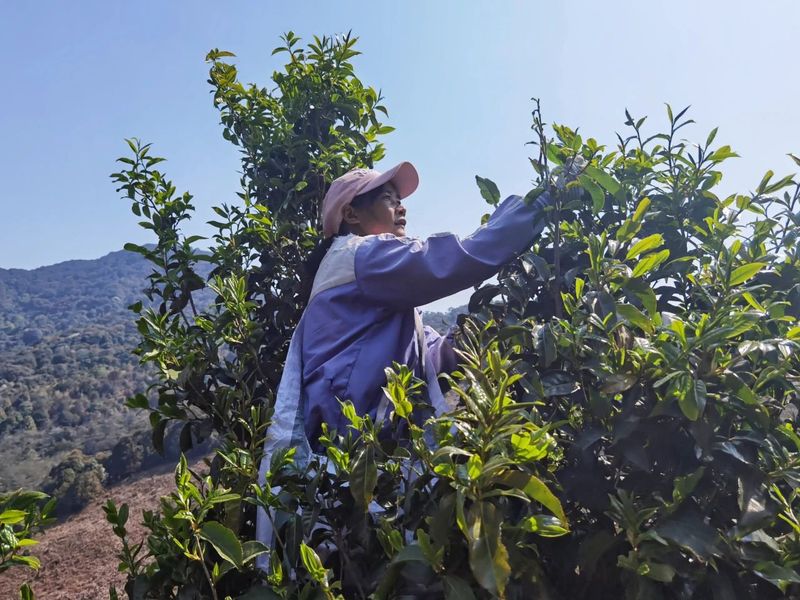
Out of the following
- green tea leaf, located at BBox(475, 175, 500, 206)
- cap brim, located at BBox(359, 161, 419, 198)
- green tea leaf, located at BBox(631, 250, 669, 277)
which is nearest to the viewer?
green tea leaf, located at BBox(631, 250, 669, 277)

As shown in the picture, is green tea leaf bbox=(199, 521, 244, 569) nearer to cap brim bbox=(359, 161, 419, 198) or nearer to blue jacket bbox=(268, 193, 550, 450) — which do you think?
blue jacket bbox=(268, 193, 550, 450)

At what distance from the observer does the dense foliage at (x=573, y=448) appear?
101 centimetres

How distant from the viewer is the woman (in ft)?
5.87

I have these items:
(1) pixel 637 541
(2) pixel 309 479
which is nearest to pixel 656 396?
(1) pixel 637 541

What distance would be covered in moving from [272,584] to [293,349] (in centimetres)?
101

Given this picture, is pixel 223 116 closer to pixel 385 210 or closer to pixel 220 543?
pixel 385 210

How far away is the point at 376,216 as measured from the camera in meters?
2.43

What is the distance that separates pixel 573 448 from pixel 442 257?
0.76 m

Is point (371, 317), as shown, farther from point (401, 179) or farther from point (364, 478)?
point (364, 478)

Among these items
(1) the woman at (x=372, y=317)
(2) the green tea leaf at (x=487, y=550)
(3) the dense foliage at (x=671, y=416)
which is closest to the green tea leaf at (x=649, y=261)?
(3) the dense foliage at (x=671, y=416)

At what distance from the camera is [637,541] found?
108 cm

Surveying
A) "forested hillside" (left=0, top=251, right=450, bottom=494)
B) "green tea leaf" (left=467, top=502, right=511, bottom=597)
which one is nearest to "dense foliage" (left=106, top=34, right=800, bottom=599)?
"green tea leaf" (left=467, top=502, right=511, bottom=597)

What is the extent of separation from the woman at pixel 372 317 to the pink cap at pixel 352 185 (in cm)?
18

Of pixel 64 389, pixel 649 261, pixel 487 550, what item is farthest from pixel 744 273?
pixel 64 389
